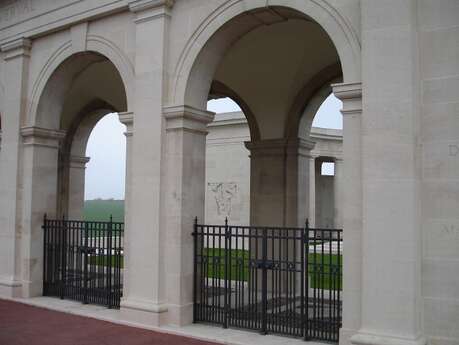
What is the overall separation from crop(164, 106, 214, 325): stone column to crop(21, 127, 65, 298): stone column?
4627mm

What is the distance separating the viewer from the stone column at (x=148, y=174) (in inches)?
390

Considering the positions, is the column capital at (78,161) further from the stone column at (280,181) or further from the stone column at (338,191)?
the stone column at (338,191)

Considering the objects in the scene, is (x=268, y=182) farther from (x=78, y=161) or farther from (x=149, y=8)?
(x=78, y=161)

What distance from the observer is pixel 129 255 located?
10.5 meters

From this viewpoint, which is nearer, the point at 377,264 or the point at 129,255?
the point at 377,264

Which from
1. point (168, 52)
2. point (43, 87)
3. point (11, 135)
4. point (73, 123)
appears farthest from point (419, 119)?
point (73, 123)

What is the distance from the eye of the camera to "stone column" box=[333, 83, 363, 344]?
7.72 m

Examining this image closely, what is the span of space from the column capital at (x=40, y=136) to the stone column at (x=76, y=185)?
21.3 ft

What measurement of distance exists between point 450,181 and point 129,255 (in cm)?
637

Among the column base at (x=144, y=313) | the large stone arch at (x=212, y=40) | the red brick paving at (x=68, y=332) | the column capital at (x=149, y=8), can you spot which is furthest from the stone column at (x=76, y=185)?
the large stone arch at (x=212, y=40)

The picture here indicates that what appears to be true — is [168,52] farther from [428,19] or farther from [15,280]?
[15,280]

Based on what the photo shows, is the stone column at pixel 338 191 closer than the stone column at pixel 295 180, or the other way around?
the stone column at pixel 295 180

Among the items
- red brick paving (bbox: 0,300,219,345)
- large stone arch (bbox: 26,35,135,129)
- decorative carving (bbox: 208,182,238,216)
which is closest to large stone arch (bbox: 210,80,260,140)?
large stone arch (bbox: 26,35,135,129)

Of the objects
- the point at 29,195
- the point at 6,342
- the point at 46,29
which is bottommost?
the point at 6,342
